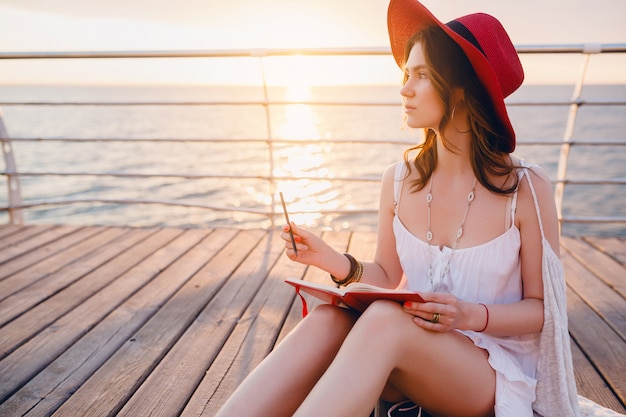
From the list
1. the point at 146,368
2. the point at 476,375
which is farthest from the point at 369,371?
the point at 146,368

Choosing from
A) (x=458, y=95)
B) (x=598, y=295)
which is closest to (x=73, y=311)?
(x=458, y=95)

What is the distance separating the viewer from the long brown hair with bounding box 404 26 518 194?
49.0 inches

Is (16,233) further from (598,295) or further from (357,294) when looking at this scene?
(598,295)

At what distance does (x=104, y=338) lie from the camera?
1934 mm

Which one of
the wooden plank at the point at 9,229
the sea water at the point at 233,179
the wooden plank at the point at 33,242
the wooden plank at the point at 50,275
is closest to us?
the wooden plank at the point at 50,275

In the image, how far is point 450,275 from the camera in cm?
137

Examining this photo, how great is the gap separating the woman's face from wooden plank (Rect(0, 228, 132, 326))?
186 cm

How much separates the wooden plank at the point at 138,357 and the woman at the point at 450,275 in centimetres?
66

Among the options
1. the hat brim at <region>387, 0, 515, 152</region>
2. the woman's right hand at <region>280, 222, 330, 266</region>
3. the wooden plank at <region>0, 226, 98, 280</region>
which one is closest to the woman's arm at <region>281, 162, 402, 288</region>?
the woman's right hand at <region>280, 222, 330, 266</region>

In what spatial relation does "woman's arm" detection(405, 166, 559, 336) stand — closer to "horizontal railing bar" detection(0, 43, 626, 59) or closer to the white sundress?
the white sundress

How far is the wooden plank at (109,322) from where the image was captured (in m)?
1.57

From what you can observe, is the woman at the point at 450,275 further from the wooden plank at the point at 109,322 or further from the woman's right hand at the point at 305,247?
the wooden plank at the point at 109,322

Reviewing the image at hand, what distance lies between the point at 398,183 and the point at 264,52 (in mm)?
1652

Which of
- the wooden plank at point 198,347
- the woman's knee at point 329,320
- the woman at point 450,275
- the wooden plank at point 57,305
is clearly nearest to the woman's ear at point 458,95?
the woman at point 450,275
